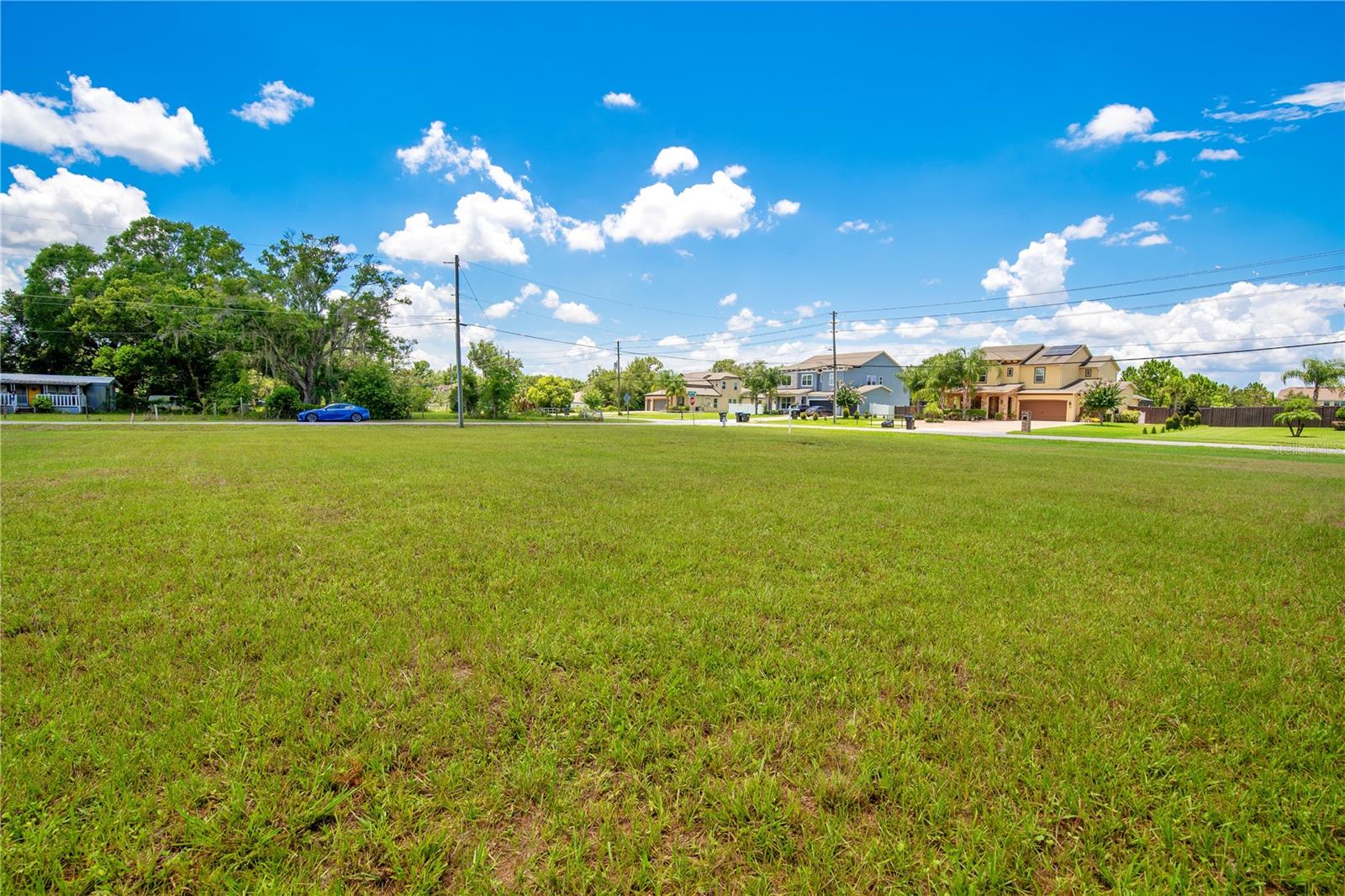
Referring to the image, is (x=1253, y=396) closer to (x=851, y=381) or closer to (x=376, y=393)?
(x=851, y=381)

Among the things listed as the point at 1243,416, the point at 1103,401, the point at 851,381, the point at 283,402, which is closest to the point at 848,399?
the point at 851,381

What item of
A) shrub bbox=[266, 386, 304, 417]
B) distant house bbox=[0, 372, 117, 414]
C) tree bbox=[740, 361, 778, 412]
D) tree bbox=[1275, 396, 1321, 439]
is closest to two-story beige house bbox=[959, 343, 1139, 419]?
tree bbox=[1275, 396, 1321, 439]

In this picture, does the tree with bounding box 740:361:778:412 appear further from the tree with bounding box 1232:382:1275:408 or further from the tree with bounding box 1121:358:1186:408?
the tree with bounding box 1232:382:1275:408

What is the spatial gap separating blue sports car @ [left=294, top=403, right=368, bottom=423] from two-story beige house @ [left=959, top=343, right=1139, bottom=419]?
5977cm

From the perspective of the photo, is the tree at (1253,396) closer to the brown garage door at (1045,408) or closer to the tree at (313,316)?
the brown garage door at (1045,408)

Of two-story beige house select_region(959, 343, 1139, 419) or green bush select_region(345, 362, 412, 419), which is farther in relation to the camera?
two-story beige house select_region(959, 343, 1139, 419)

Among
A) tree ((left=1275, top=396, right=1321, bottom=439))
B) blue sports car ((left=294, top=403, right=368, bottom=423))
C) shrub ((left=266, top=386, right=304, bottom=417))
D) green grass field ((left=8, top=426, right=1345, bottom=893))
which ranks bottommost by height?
green grass field ((left=8, top=426, right=1345, bottom=893))

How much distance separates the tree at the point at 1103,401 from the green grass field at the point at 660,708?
5022 cm

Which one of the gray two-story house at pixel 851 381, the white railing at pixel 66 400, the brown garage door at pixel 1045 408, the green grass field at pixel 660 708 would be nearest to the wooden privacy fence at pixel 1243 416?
the brown garage door at pixel 1045 408

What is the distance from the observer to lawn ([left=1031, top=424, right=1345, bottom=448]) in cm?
2594

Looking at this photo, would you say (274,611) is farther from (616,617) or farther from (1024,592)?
(1024,592)

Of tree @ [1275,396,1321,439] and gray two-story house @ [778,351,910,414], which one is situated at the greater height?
gray two-story house @ [778,351,910,414]

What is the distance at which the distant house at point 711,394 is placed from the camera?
93.9 meters

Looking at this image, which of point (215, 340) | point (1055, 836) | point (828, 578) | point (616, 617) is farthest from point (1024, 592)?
point (215, 340)
